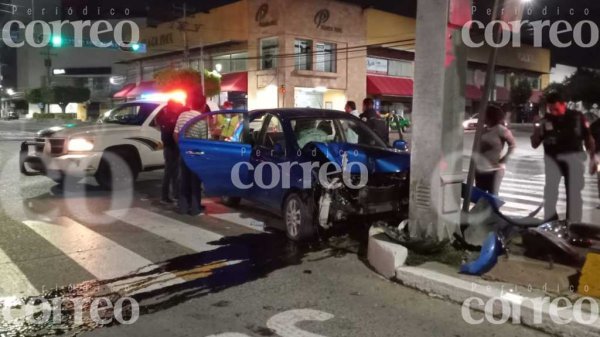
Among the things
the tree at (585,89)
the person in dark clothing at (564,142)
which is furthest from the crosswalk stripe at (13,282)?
the tree at (585,89)

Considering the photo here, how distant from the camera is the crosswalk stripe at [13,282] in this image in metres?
4.86

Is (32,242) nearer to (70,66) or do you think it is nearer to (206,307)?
(206,307)

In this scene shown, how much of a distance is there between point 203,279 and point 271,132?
2.62 m

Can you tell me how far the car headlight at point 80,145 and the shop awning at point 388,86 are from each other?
2858 centimetres

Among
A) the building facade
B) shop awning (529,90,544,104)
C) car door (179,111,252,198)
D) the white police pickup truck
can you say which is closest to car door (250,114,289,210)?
car door (179,111,252,198)

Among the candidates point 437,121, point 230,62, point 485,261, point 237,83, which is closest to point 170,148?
point 437,121

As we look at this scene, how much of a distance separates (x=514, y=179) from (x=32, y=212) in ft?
34.1

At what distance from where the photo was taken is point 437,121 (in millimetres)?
5508

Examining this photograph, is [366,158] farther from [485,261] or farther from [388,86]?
[388,86]

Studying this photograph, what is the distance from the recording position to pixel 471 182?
18.7 feet

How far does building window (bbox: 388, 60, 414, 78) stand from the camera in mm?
38938

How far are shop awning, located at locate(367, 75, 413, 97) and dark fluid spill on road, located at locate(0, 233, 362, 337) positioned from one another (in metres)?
30.9

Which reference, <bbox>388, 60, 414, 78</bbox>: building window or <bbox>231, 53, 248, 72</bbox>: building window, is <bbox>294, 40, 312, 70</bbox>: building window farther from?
<bbox>388, 60, 414, 78</bbox>: building window

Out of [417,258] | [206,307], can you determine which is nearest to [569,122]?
[417,258]
